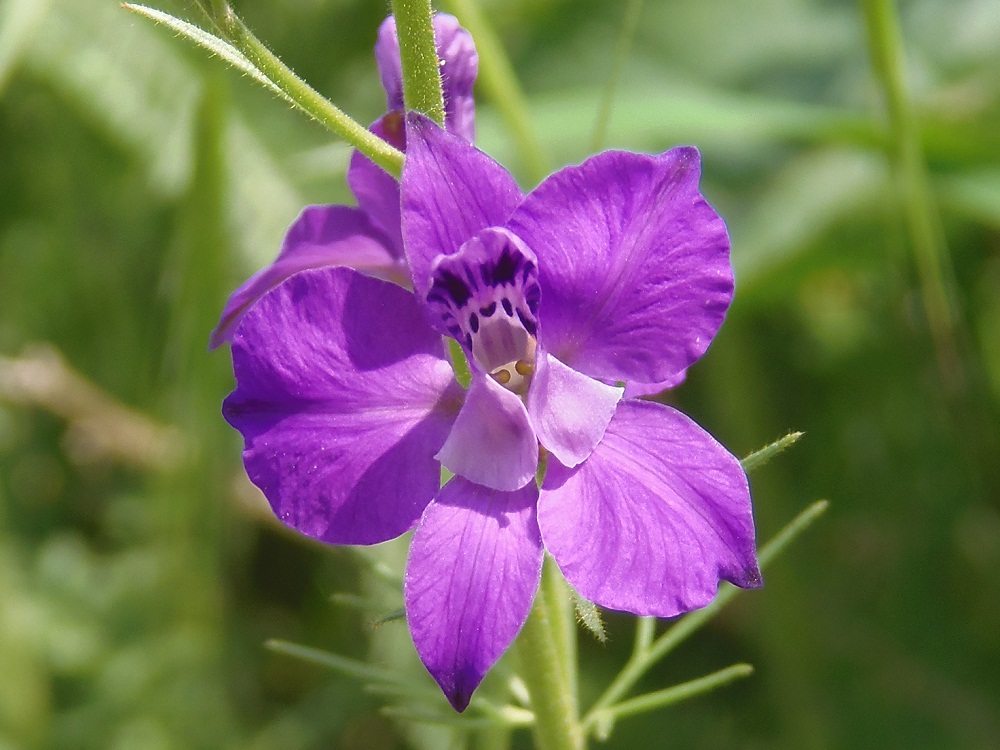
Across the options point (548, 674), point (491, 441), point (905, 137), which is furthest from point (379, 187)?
point (905, 137)

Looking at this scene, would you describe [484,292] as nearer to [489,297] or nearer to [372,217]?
[489,297]

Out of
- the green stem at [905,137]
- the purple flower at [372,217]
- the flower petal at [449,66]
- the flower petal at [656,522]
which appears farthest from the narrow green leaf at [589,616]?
the green stem at [905,137]

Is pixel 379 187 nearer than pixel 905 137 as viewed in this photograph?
Yes

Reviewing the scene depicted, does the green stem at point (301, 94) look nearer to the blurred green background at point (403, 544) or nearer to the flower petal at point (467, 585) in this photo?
the flower petal at point (467, 585)

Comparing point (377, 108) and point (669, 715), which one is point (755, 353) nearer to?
point (669, 715)

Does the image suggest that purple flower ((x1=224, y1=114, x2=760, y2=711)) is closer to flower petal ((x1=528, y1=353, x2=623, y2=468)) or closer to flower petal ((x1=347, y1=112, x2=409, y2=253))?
flower petal ((x1=528, y1=353, x2=623, y2=468))

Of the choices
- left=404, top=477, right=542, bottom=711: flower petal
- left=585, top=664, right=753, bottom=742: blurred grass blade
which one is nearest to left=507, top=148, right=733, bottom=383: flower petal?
left=404, top=477, right=542, bottom=711: flower petal
